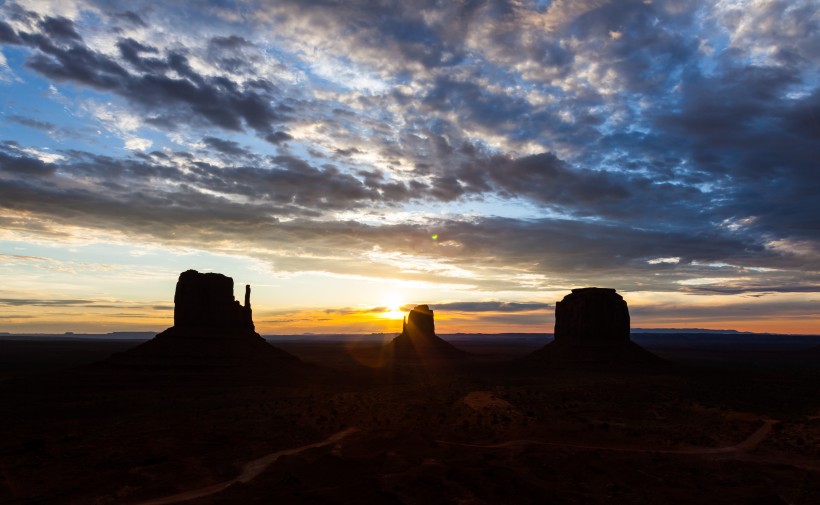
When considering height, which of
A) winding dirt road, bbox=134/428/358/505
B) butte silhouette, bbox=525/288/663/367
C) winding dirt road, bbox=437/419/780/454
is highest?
butte silhouette, bbox=525/288/663/367

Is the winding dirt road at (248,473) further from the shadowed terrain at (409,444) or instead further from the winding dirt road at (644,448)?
the winding dirt road at (644,448)

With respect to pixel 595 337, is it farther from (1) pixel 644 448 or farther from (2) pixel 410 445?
(2) pixel 410 445

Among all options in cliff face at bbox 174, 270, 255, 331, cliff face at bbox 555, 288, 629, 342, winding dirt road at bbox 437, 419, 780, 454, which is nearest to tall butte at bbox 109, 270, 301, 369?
cliff face at bbox 174, 270, 255, 331

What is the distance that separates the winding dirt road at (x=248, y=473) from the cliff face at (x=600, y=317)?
213ft

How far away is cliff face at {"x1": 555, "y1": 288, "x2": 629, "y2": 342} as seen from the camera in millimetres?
87438

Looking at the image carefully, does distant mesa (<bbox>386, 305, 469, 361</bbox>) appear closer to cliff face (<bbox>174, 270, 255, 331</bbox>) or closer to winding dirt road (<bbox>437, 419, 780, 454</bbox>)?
cliff face (<bbox>174, 270, 255, 331</bbox>)

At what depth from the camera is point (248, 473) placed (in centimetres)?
2459

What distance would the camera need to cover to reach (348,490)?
70.1 feet

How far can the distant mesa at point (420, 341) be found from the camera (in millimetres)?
131375

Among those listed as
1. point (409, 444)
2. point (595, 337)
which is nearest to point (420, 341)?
point (595, 337)

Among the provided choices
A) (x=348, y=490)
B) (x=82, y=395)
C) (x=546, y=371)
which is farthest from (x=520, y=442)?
(x=546, y=371)

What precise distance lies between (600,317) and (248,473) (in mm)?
75541

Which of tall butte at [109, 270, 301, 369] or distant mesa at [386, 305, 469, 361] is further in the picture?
distant mesa at [386, 305, 469, 361]

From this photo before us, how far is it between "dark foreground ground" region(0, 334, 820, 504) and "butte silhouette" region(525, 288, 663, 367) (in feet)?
88.6
